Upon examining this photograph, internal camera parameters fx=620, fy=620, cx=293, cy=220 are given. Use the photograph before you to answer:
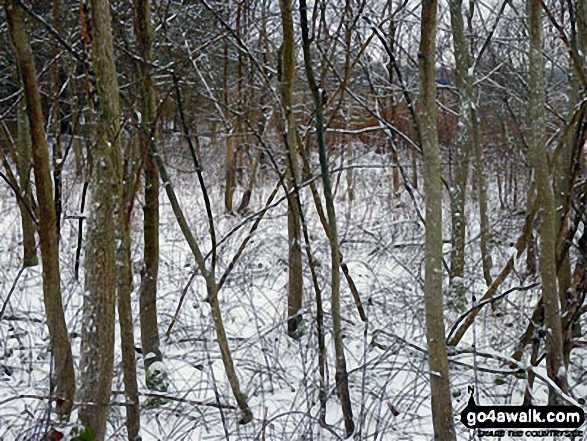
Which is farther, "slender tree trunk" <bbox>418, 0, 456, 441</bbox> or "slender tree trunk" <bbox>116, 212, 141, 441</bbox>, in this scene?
"slender tree trunk" <bbox>116, 212, 141, 441</bbox>

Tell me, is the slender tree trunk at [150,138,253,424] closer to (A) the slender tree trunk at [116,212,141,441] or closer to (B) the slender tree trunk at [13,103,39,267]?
(A) the slender tree trunk at [116,212,141,441]

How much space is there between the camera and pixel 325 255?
5.08 meters

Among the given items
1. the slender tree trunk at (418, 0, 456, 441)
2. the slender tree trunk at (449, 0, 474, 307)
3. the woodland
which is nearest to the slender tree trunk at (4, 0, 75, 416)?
the woodland

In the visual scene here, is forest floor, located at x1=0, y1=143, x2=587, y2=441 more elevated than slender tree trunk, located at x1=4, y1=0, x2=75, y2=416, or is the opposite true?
slender tree trunk, located at x1=4, y1=0, x2=75, y2=416

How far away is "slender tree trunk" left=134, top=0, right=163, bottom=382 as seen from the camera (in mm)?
2609

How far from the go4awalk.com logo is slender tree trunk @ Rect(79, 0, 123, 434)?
128 centimetres

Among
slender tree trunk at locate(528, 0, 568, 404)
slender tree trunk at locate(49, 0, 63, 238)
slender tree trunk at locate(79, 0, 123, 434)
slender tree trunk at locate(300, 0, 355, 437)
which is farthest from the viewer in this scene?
slender tree trunk at locate(49, 0, 63, 238)

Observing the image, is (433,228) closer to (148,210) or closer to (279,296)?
(148,210)

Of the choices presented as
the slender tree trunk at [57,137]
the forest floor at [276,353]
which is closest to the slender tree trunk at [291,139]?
the forest floor at [276,353]

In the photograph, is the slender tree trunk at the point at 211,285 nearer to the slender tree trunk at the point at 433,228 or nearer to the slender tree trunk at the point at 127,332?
the slender tree trunk at the point at 127,332

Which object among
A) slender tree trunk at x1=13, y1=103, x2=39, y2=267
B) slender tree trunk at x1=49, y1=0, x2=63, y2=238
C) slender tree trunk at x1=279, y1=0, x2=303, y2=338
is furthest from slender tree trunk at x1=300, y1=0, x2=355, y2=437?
slender tree trunk at x1=13, y1=103, x2=39, y2=267

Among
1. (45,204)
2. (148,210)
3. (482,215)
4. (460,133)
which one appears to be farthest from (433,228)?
(482,215)

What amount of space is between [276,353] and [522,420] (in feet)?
4.35

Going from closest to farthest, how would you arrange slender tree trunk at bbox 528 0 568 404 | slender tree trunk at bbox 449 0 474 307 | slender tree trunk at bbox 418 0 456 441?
1. slender tree trunk at bbox 418 0 456 441
2. slender tree trunk at bbox 528 0 568 404
3. slender tree trunk at bbox 449 0 474 307
